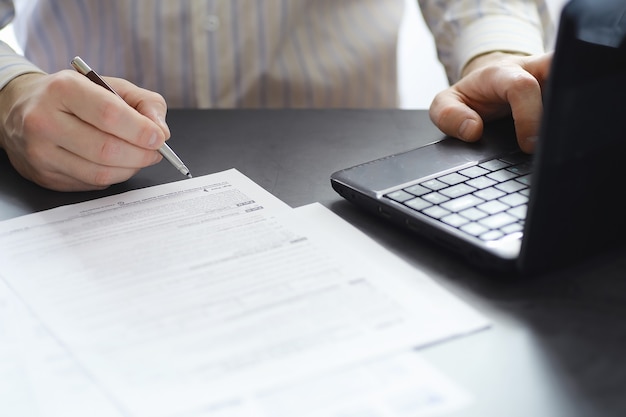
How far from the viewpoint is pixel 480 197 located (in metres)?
0.56

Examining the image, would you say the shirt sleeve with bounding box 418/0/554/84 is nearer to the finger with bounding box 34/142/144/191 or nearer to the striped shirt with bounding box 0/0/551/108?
the striped shirt with bounding box 0/0/551/108

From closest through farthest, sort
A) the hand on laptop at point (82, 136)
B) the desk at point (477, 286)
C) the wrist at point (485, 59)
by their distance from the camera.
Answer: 1. the desk at point (477, 286)
2. the hand on laptop at point (82, 136)
3. the wrist at point (485, 59)

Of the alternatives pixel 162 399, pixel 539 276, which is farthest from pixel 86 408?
pixel 539 276

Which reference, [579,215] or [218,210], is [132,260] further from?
[579,215]

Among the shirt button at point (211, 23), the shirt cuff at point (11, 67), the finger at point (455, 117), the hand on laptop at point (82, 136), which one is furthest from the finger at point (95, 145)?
the shirt button at point (211, 23)

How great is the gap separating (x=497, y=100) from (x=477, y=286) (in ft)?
1.01

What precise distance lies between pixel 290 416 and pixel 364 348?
0.07 meters

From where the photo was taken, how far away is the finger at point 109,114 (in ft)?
2.01

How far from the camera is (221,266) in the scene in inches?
19.9

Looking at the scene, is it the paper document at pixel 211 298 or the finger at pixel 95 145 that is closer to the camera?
the paper document at pixel 211 298

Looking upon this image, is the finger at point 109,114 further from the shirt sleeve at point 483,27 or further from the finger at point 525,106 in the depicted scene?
the shirt sleeve at point 483,27

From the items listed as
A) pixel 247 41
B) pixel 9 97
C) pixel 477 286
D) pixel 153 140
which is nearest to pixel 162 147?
pixel 153 140

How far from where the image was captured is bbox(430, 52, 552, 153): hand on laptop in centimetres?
68

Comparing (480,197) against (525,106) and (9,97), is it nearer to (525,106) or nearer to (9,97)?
(525,106)
